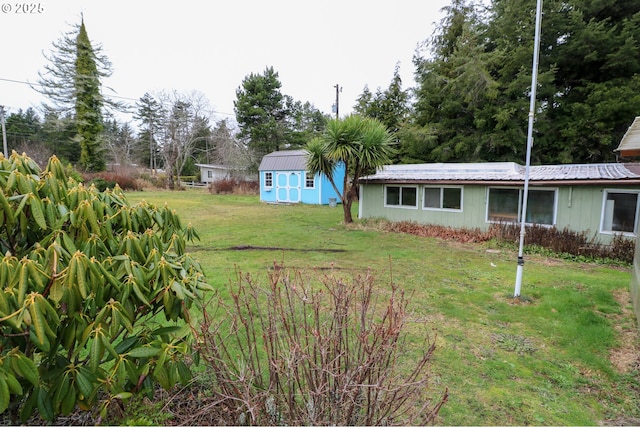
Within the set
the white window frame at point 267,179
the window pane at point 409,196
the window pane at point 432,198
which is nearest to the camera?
the window pane at point 432,198

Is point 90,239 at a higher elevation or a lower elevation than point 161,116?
lower

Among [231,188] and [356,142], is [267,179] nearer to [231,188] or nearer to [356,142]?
[231,188]

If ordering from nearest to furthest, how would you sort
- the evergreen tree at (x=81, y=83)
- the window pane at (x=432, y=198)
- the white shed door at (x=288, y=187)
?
the window pane at (x=432, y=198)
the white shed door at (x=288, y=187)
the evergreen tree at (x=81, y=83)

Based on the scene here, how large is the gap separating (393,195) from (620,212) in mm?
6389

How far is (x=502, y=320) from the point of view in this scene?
14.1 feet

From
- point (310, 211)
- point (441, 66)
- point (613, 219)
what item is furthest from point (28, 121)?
point (613, 219)

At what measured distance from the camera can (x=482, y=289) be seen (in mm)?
5500

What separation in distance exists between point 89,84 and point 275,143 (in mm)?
15450

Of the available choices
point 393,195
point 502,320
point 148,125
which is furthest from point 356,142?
point 148,125

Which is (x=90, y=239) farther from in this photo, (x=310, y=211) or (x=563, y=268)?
(x=310, y=211)

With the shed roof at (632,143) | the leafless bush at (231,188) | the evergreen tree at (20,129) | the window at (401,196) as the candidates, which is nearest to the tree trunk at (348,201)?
the window at (401,196)

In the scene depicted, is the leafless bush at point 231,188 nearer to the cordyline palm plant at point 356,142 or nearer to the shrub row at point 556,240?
the cordyline palm plant at point 356,142

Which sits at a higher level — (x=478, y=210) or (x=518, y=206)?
(x=518, y=206)

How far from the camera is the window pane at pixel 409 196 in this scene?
11.6 meters
